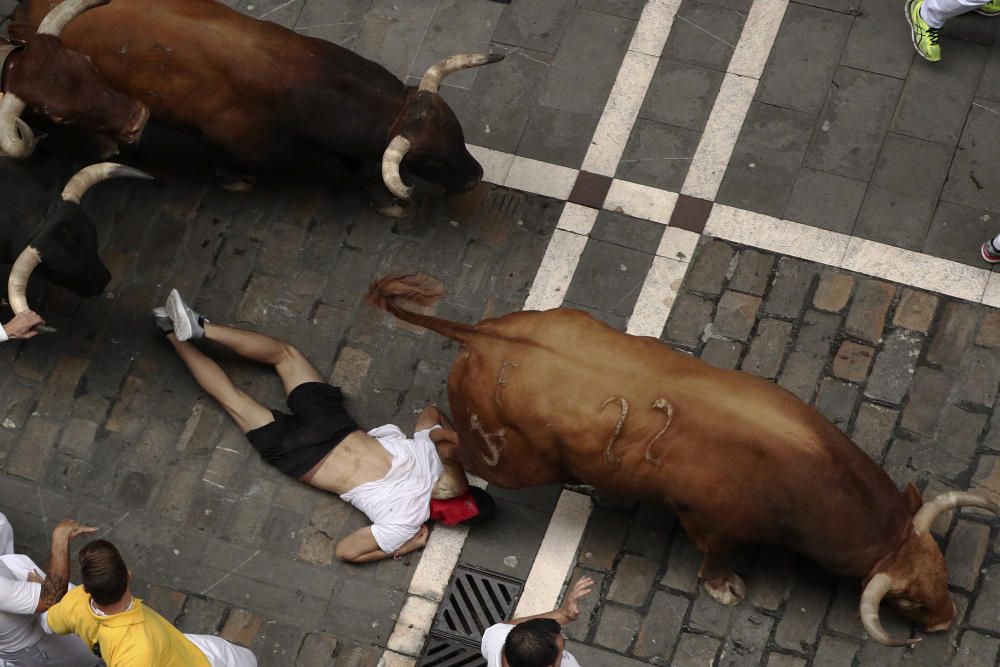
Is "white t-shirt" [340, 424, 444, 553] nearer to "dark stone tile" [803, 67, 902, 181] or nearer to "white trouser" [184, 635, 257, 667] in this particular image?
"white trouser" [184, 635, 257, 667]

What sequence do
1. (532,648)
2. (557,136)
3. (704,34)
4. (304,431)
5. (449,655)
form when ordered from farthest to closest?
1. (704,34)
2. (557,136)
3. (304,431)
4. (449,655)
5. (532,648)

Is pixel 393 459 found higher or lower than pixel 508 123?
lower

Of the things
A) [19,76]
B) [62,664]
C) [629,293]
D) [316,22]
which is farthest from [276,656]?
[316,22]

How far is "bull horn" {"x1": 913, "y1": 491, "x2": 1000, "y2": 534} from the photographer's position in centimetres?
639

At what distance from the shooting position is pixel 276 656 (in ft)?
23.8

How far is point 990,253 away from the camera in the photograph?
7609 mm

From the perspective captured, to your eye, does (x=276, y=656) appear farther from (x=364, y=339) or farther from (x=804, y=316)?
(x=804, y=316)

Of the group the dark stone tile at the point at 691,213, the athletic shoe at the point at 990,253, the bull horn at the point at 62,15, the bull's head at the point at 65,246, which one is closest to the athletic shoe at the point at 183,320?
the bull's head at the point at 65,246

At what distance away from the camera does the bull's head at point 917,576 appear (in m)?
6.37

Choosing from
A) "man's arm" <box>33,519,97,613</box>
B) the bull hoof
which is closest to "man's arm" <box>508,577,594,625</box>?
the bull hoof

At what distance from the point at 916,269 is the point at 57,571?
5237 mm

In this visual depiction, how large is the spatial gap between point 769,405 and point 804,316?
1550 mm

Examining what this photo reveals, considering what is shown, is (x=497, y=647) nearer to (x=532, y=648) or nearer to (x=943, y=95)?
(x=532, y=648)

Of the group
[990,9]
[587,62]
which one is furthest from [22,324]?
[990,9]
